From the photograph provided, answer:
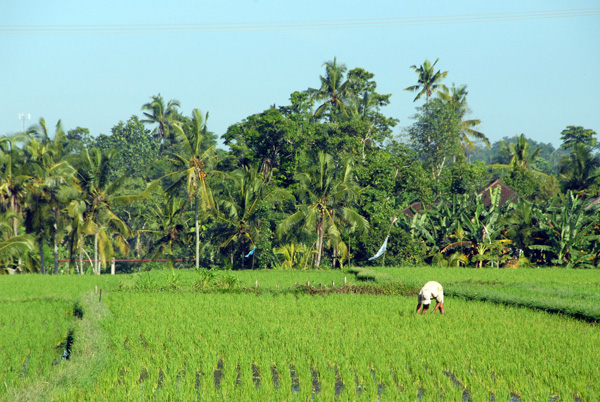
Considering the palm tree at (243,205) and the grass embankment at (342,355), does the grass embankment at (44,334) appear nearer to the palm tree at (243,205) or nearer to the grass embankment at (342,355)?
the grass embankment at (342,355)

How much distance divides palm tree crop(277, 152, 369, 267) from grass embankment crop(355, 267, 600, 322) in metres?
2.68

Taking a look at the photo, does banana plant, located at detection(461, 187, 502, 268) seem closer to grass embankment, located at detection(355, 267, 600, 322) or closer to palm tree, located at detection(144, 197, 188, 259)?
grass embankment, located at detection(355, 267, 600, 322)

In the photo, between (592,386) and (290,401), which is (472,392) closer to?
(592,386)

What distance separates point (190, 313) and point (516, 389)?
732cm

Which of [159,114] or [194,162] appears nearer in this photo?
[194,162]

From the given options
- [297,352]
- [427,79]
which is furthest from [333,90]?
[297,352]

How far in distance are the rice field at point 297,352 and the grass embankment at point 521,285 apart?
0.40 meters

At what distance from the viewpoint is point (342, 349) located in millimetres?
9164

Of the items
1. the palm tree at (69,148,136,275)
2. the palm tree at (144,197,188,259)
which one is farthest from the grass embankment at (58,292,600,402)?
the palm tree at (144,197,188,259)

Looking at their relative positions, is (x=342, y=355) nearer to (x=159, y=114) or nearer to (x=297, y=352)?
(x=297, y=352)

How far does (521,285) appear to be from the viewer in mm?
17312

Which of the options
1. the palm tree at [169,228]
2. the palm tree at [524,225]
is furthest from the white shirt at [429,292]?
the palm tree at [169,228]

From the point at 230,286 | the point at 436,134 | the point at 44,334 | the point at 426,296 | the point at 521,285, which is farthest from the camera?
the point at 436,134

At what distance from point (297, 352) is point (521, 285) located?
10.3m
